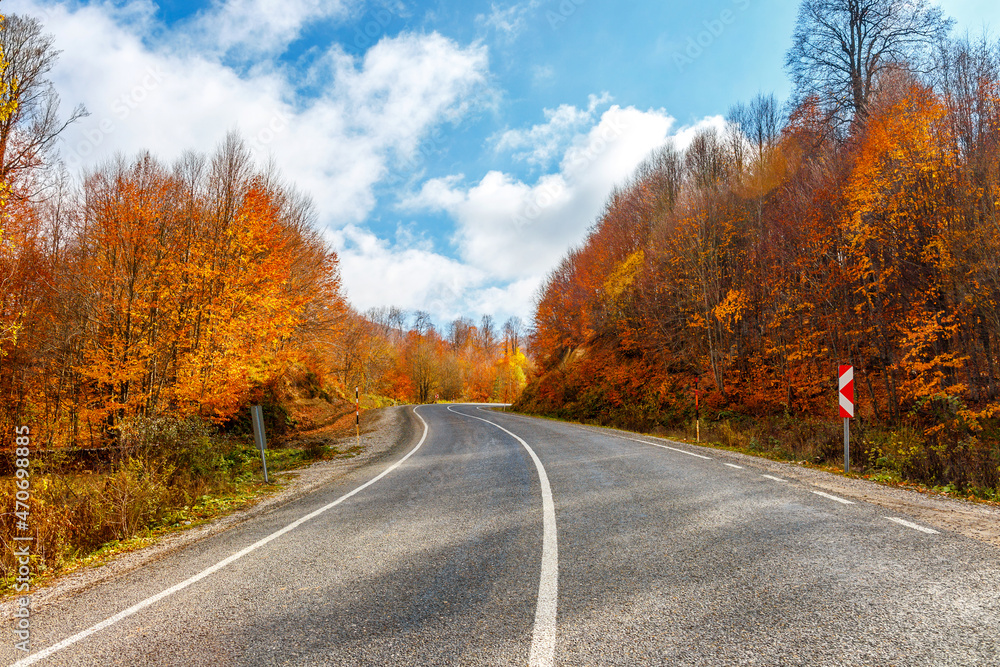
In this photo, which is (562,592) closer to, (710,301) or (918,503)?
(918,503)

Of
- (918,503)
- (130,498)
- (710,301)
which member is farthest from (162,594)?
(710,301)

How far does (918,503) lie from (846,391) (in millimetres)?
3562

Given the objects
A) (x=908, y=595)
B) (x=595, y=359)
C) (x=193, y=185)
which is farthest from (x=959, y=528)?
(x=595, y=359)

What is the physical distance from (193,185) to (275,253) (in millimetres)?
3537

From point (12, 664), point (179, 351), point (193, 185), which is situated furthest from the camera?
point (193, 185)

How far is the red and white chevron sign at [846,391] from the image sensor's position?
29.5ft

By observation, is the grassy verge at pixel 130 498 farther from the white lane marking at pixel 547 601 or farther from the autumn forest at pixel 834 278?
the autumn forest at pixel 834 278

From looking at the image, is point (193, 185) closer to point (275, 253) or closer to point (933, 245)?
point (275, 253)

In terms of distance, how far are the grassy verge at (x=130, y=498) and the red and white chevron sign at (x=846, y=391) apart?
11398 millimetres

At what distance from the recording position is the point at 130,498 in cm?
700

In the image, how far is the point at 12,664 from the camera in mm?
2982

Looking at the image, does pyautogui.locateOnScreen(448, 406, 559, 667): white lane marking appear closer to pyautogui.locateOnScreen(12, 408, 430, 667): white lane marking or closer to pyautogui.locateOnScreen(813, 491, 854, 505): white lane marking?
pyautogui.locateOnScreen(12, 408, 430, 667): white lane marking

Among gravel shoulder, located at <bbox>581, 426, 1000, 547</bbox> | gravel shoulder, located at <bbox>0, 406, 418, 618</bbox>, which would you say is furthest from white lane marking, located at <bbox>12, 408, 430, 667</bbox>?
gravel shoulder, located at <bbox>581, 426, 1000, 547</bbox>

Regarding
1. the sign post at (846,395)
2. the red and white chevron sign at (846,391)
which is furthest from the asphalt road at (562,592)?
the red and white chevron sign at (846,391)
